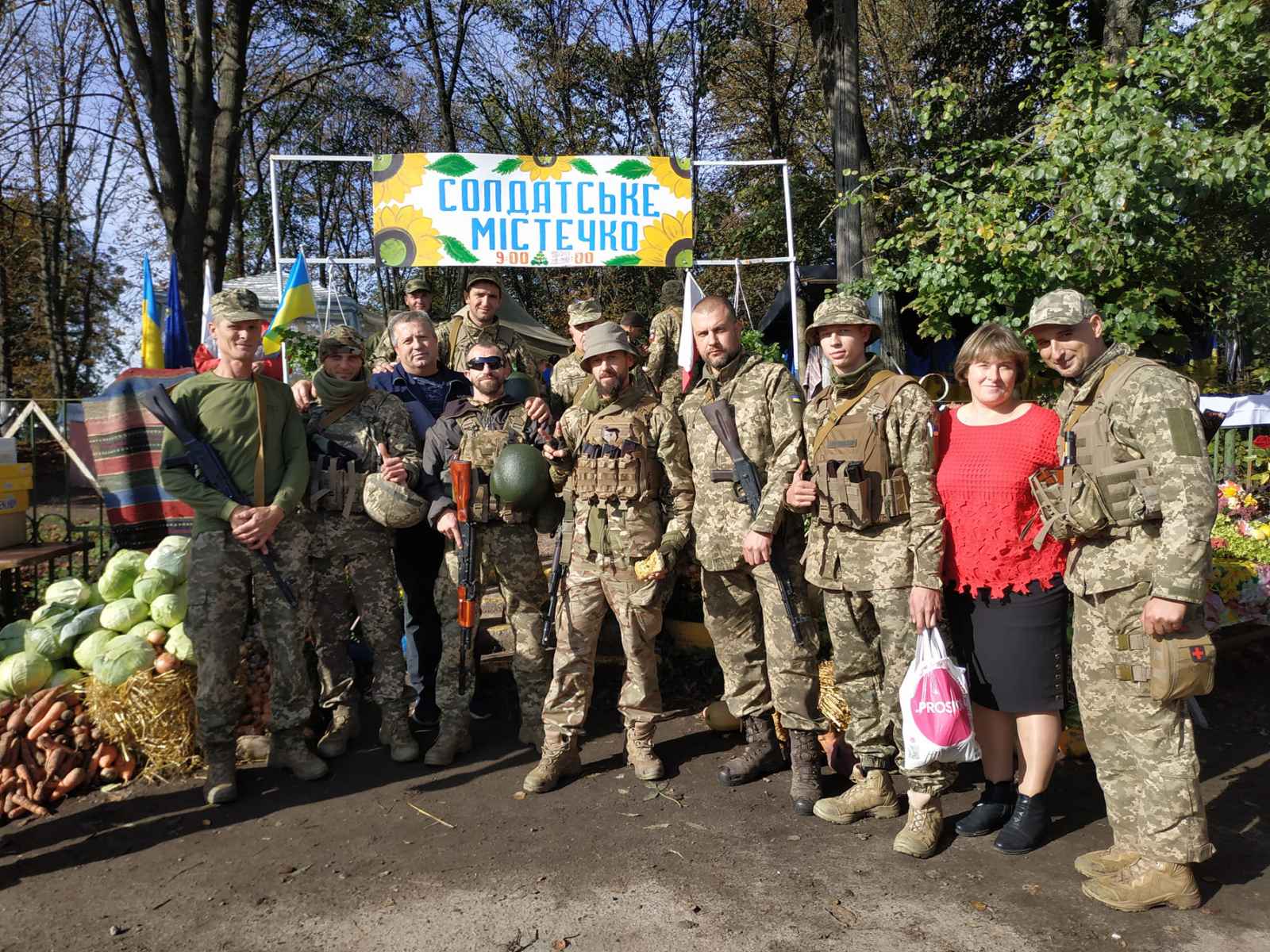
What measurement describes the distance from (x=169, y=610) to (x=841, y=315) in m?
4.24

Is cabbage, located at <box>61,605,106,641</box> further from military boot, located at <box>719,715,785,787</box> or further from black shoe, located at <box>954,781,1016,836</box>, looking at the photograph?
black shoe, located at <box>954,781,1016,836</box>

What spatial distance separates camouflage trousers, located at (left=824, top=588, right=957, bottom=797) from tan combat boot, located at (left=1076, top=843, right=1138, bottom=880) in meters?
0.58

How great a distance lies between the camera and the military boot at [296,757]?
183 inches

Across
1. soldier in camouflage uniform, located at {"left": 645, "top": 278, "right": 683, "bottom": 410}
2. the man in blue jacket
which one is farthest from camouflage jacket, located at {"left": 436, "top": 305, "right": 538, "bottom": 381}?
soldier in camouflage uniform, located at {"left": 645, "top": 278, "right": 683, "bottom": 410}

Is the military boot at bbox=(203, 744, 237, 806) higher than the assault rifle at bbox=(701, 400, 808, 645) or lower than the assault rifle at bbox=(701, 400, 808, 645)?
lower

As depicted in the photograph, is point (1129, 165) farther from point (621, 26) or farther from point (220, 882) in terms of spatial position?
point (621, 26)

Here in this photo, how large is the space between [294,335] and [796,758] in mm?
5842

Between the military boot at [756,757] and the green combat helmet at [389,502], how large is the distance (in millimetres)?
2078

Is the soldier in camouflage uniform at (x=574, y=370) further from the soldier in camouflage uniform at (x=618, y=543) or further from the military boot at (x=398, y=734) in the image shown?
the military boot at (x=398, y=734)

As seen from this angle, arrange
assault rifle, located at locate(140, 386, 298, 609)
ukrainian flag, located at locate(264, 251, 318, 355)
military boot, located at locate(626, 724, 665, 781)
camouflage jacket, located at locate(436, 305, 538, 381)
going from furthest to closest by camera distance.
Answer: ukrainian flag, located at locate(264, 251, 318, 355) → camouflage jacket, located at locate(436, 305, 538, 381) → military boot, located at locate(626, 724, 665, 781) → assault rifle, located at locate(140, 386, 298, 609)

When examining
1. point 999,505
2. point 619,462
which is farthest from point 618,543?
point 999,505

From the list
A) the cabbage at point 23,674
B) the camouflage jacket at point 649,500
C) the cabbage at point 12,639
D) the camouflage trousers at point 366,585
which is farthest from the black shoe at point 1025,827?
the cabbage at point 12,639

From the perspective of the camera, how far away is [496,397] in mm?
4926

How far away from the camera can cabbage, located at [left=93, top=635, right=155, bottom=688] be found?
4902 millimetres
